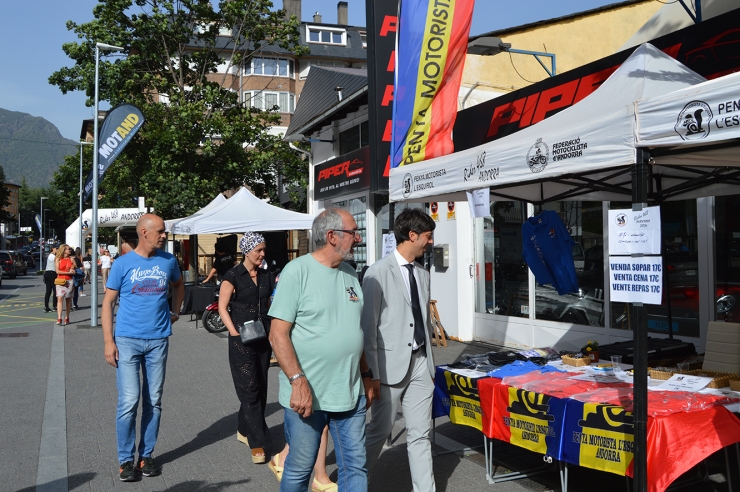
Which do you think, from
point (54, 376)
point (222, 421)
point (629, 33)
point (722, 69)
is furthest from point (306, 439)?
point (629, 33)

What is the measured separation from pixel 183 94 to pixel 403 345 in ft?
75.1

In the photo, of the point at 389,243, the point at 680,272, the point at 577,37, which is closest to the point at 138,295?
the point at 389,243

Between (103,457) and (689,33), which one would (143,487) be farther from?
(689,33)

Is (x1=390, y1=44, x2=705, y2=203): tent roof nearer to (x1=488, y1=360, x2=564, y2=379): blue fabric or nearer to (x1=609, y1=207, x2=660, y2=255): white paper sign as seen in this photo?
(x1=609, y1=207, x2=660, y2=255): white paper sign

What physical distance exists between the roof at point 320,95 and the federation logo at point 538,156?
40.0 feet

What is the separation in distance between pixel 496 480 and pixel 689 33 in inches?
202

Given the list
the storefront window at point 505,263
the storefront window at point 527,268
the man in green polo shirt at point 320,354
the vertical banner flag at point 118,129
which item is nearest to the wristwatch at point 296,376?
the man in green polo shirt at point 320,354

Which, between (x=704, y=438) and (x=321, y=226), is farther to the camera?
(x=704, y=438)

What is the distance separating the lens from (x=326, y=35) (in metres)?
60.8

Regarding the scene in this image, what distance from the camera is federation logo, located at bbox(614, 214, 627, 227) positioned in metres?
3.86

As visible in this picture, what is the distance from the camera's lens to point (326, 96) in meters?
19.7

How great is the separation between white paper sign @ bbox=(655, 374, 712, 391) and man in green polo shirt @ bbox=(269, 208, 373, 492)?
2252 mm

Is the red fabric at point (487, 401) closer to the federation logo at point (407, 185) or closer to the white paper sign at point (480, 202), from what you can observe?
the white paper sign at point (480, 202)

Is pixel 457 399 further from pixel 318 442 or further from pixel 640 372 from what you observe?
pixel 318 442
